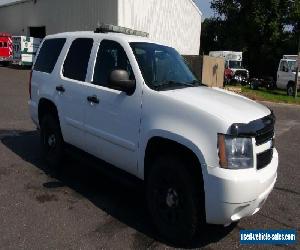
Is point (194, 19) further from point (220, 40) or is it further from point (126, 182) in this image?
point (126, 182)

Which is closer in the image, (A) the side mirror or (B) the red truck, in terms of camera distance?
(A) the side mirror

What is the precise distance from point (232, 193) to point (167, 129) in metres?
0.89

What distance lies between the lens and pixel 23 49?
31.5 m

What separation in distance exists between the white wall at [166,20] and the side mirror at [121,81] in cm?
1904

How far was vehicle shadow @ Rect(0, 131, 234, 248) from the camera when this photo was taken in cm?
433

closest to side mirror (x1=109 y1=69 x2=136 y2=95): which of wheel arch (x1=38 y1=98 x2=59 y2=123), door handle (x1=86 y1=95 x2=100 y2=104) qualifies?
door handle (x1=86 y1=95 x2=100 y2=104)

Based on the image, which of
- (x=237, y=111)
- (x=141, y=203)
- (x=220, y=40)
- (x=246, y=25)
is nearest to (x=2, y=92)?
(x=141, y=203)

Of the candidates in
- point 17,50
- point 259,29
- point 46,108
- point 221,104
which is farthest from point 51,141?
point 259,29

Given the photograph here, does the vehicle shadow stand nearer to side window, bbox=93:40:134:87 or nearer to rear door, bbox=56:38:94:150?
rear door, bbox=56:38:94:150

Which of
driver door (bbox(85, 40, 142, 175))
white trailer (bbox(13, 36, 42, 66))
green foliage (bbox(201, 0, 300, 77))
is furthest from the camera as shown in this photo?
green foliage (bbox(201, 0, 300, 77))

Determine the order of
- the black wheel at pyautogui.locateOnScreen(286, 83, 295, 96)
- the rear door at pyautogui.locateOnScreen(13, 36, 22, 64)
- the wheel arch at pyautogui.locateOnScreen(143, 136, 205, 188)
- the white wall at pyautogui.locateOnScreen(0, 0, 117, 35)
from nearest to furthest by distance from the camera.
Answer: the wheel arch at pyautogui.locateOnScreen(143, 136, 205, 188) < the black wheel at pyautogui.locateOnScreen(286, 83, 295, 96) < the white wall at pyautogui.locateOnScreen(0, 0, 117, 35) < the rear door at pyautogui.locateOnScreen(13, 36, 22, 64)

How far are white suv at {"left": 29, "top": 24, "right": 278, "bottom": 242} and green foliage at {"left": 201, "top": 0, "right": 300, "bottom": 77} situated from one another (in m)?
33.3

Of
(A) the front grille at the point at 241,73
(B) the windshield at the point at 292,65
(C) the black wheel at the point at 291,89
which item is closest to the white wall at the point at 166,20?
(A) the front grille at the point at 241,73

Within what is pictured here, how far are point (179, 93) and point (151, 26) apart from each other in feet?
84.1
